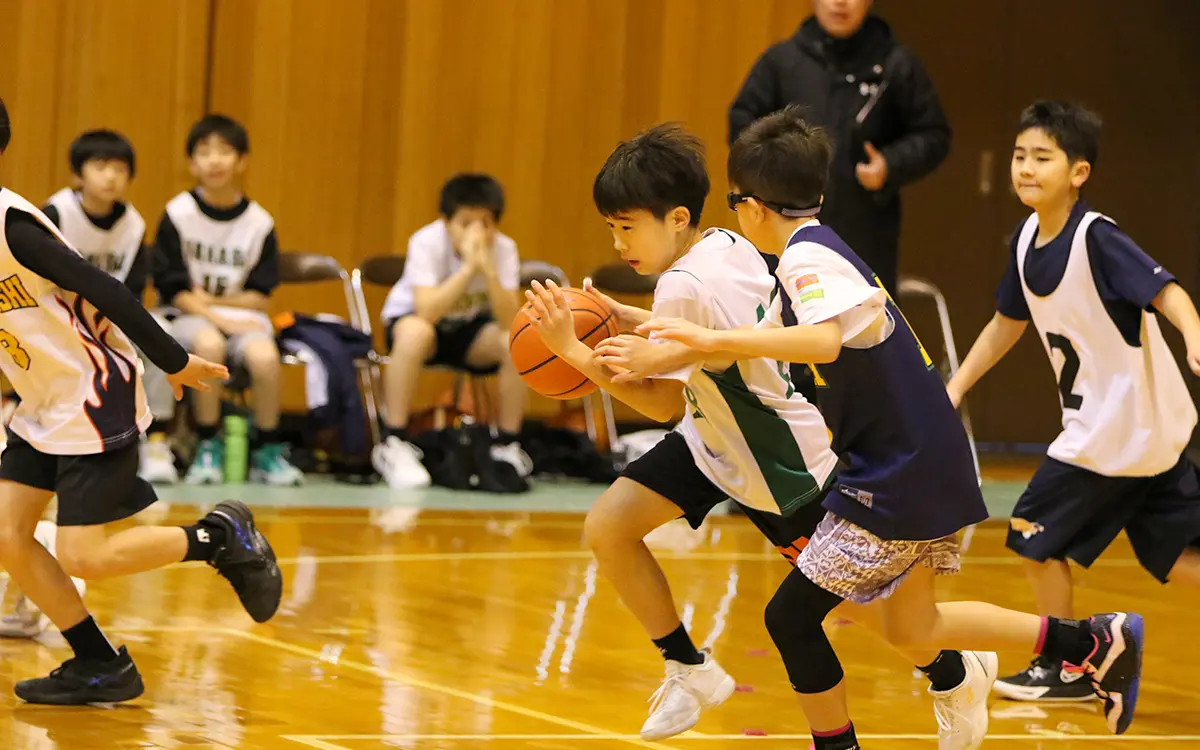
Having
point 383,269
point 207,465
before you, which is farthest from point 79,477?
point 383,269

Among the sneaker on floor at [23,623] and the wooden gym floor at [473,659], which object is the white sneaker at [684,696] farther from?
the sneaker on floor at [23,623]

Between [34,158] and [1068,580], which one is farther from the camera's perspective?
[34,158]

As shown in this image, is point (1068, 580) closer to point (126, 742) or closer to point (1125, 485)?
point (1125, 485)

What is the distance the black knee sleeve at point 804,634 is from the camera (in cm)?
332

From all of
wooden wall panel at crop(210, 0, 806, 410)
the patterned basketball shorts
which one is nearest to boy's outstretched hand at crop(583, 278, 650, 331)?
the patterned basketball shorts

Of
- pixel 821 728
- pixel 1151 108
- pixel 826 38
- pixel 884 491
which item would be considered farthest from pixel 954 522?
pixel 1151 108

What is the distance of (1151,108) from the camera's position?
11.3 meters

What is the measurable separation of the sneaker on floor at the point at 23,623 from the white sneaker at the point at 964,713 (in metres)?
2.63

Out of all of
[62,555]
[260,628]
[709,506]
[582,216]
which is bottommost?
[260,628]

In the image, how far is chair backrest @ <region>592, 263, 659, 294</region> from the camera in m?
9.17

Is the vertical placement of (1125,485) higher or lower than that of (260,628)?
higher

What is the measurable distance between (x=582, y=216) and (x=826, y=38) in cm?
331

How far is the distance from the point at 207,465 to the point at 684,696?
14.8 ft

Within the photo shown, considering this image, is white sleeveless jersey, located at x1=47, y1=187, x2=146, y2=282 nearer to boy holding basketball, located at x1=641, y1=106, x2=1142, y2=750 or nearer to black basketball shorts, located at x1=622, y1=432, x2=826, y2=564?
black basketball shorts, located at x1=622, y1=432, x2=826, y2=564
